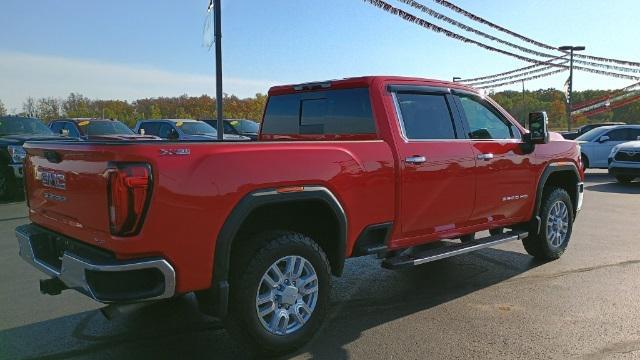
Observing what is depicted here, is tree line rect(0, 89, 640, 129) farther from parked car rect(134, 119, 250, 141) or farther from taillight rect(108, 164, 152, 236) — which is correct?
taillight rect(108, 164, 152, 236)

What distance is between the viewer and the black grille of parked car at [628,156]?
46.7ft

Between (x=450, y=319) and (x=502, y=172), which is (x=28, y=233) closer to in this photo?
(x=450, y=319)

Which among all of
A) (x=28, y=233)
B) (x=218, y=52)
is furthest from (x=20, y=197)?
(x=28, y=233)

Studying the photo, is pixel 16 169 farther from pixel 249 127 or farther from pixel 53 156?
pixel 249 127

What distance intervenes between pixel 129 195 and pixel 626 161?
14.9m

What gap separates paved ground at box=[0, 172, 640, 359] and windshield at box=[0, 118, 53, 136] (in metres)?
7.04

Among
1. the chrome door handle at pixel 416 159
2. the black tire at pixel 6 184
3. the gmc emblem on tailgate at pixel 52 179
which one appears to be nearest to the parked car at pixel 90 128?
the black tire at pixel 6 184

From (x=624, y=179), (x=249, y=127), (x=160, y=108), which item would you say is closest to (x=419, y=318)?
(x=624, y=179)

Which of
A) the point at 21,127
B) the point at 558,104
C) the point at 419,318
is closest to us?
the point at 419,318

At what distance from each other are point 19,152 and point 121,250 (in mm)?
9307

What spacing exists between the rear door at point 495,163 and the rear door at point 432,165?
17 centimetres

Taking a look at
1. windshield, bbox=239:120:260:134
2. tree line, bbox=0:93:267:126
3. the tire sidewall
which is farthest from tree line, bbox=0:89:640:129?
the tire sidewall

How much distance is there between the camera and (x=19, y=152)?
10.7 metres

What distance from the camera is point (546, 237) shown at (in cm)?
602
